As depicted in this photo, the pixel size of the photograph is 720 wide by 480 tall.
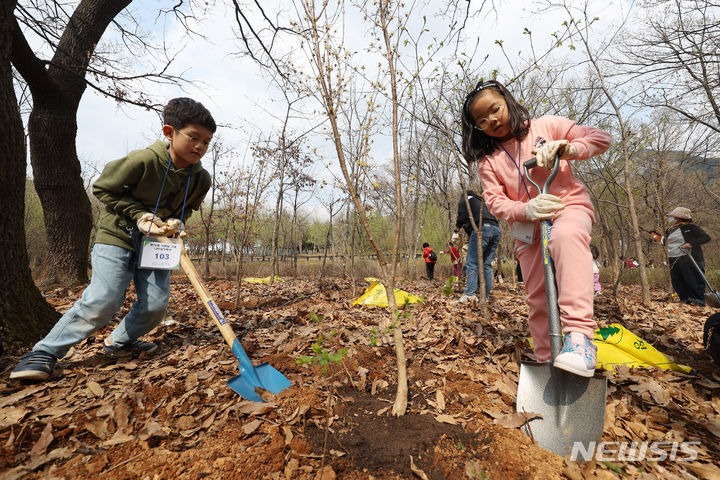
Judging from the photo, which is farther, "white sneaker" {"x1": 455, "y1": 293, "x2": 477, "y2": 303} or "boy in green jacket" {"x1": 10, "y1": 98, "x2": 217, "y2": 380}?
"white sneaker" {"x1": 455, "y1": 293, "x2": 477, "y2": 303}

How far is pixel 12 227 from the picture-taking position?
237cm

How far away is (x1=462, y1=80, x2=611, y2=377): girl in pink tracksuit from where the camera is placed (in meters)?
1.50

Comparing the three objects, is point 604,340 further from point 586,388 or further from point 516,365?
point 586,388

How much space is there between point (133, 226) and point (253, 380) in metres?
1.41

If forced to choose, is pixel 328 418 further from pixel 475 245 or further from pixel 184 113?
pixel 475 245

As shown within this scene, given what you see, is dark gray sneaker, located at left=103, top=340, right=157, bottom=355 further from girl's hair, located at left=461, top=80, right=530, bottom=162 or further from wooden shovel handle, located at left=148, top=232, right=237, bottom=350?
girl's hair, located at left=461, top=80, right=530, bottom=162

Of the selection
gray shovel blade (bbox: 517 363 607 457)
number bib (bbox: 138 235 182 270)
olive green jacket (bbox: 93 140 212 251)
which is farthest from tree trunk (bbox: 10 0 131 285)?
gray shovel blade (bbox: 517 363 607 457)

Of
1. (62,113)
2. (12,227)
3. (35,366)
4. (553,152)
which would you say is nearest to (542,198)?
(553,152)

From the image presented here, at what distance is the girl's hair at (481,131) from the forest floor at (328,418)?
132 centimetres

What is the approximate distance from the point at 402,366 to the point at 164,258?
1682 mm

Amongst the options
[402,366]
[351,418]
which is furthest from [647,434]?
[351,418]

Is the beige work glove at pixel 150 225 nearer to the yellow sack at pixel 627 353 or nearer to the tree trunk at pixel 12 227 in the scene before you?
the tree trunk at pixel 12 227

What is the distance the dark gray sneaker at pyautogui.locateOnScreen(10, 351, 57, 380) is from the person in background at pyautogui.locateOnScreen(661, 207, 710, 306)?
8564 millimetres

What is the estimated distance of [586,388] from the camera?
1.43m
